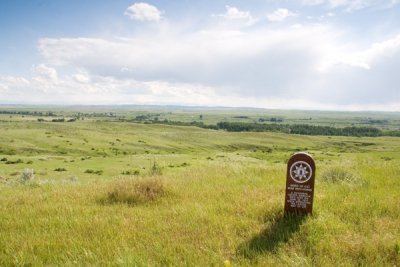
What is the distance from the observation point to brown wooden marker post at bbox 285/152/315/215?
7530 mm

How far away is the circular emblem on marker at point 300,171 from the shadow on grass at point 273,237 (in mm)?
818

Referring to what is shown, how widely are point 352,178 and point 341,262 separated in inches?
281

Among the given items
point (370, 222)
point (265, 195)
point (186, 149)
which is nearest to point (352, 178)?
point (265, 195)

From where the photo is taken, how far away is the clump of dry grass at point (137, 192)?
10.5m

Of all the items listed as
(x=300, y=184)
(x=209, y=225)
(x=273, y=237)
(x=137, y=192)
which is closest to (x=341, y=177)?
(x=300, y=184)

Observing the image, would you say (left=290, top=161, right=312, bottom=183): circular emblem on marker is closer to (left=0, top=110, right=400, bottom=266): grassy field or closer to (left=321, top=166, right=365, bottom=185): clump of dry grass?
(left=0, top=110, right=400, bottom=266): grassy field

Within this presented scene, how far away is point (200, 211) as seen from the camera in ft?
28.6

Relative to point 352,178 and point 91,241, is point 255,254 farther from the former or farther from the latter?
point 352,178

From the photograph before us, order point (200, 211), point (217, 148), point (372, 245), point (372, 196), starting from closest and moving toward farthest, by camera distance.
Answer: point (372, 245)
point (200, 211)
point (372, 196)
point (217, 148)

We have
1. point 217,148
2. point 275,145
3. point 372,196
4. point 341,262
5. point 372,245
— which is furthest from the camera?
point 275,145

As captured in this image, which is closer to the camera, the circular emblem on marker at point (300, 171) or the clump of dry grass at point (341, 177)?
the circular emblem on marker at point (300, 171)

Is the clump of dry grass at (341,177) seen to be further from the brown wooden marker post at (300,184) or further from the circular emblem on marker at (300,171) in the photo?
the circular emblem on marker at (300,171)

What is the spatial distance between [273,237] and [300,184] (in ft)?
4.51

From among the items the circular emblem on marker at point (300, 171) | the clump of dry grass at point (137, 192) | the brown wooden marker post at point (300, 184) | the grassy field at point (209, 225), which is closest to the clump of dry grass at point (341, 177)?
the grassy field at point (209, 225)
